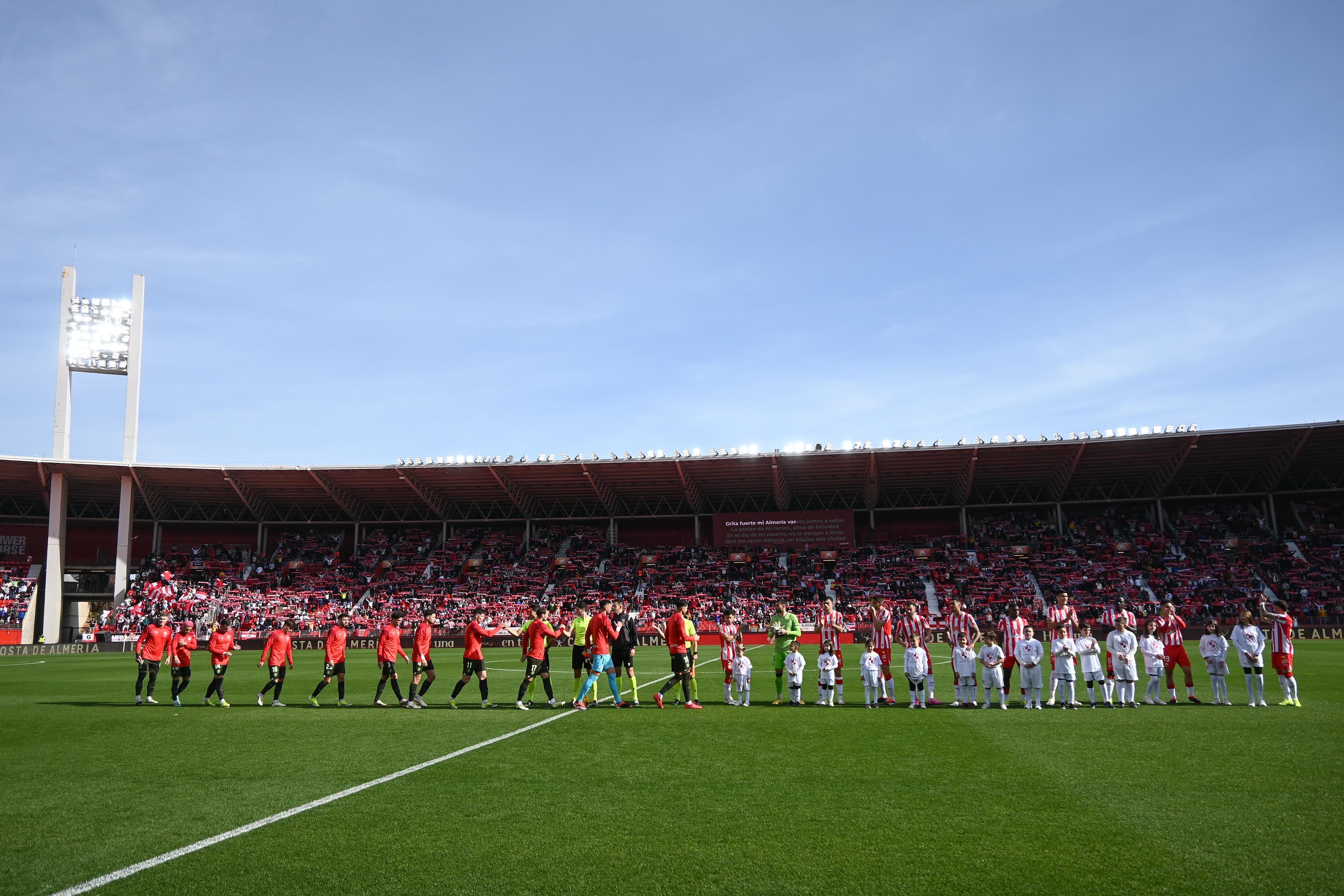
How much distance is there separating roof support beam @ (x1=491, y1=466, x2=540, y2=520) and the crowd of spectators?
1.81 m

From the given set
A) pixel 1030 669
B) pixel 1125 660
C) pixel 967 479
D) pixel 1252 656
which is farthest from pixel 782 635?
pixel 967 479

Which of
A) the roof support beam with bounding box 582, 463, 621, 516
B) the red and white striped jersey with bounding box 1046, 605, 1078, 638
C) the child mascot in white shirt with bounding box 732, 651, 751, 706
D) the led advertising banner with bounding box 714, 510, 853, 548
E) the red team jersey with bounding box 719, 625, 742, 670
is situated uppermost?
the roof support beam with bounding box 582, 463, 621, 516

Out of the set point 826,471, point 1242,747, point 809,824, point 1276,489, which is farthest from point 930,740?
point 1276,489

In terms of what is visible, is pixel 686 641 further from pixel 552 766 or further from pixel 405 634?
pixel 405 634

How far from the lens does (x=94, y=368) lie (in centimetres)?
5081

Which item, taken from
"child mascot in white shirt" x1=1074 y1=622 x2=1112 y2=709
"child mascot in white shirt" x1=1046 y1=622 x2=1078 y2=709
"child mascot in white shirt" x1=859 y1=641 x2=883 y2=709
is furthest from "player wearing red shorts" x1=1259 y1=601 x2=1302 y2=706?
"child mascot in white shirt" x1=859 y1=641 x2=883 y2=709

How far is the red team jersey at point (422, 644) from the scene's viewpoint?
16594mm

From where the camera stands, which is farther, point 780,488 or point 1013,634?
point 780,488

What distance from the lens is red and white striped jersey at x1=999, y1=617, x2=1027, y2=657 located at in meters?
16.2

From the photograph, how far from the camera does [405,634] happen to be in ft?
153

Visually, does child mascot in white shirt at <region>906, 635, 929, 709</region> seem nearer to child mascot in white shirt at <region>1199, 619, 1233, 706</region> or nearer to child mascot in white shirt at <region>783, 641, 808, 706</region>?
child mascot in white shirt at <region>783, 641, 808, 706</region>

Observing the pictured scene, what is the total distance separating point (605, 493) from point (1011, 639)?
39.0 metres

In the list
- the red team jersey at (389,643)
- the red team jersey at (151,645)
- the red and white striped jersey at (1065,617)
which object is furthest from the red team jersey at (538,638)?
the red and white striped jersey at (1065,617)

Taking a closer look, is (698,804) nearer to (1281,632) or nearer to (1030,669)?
(1030,669)
